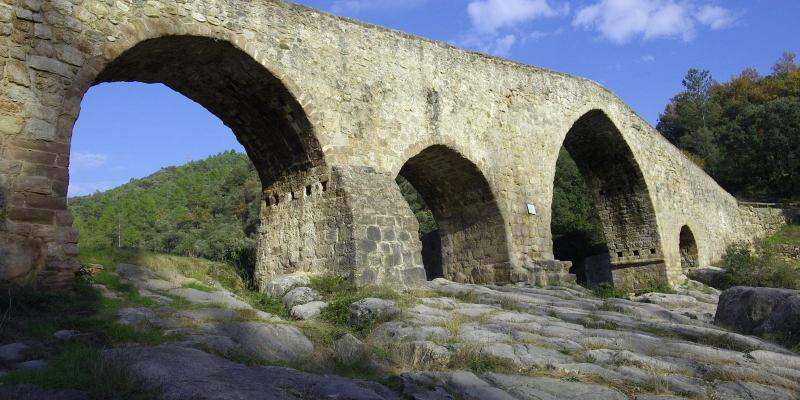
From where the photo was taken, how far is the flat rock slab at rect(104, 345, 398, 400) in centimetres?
363

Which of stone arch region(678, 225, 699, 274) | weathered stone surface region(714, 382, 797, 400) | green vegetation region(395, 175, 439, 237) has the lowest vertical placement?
weathered stone surface region(714, 382, 797, 400)

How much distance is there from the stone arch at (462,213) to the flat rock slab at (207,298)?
489 centimetres

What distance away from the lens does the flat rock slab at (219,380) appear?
3629 millimetres

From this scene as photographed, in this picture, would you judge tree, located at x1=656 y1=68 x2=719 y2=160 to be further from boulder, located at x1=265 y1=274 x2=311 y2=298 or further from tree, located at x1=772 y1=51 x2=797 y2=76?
boulder, located at x1=265 y1=274 x2=311 y2=298

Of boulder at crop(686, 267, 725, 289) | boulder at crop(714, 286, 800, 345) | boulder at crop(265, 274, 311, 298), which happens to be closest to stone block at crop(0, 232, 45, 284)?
boulder at crop(265, 274, 311, 298)

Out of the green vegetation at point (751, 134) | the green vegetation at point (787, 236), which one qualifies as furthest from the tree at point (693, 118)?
the green vegetation at point (787, 236)

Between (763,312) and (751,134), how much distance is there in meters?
29.4

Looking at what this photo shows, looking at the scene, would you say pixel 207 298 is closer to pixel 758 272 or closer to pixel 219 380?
pixel 219 380

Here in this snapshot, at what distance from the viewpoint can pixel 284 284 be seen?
8602mm

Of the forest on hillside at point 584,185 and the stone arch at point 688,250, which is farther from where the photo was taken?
the forest on hillside at point 584,185

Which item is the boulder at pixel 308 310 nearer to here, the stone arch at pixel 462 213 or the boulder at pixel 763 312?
the stone arch at pixel 462 213

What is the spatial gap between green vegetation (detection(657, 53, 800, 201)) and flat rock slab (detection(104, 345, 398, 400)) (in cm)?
3368

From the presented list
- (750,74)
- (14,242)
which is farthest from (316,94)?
(750,74)

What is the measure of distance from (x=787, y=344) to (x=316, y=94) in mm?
6842
